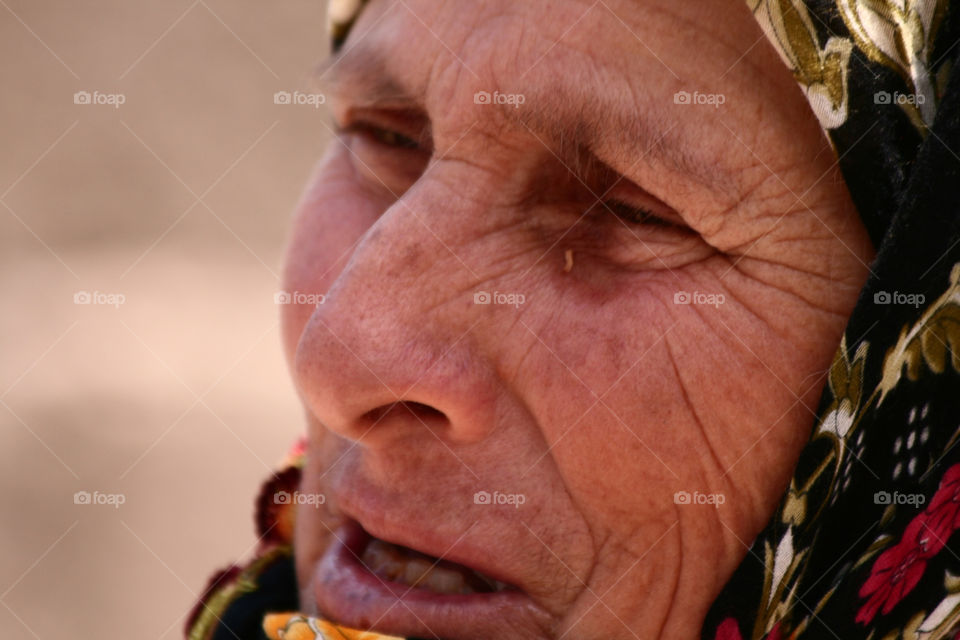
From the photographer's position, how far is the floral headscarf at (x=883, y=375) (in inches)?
47.5

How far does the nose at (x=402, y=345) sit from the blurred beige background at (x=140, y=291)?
10.2 feet

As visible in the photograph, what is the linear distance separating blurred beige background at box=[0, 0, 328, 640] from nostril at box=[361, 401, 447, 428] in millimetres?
3099

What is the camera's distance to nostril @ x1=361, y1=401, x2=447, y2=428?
1506 mm

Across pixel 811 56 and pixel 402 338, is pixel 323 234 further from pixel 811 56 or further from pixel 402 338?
pixel 811 56

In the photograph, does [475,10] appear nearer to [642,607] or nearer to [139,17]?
[642,607]

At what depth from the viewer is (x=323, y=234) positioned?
1.87 m

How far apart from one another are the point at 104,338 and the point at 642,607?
15.3ft
